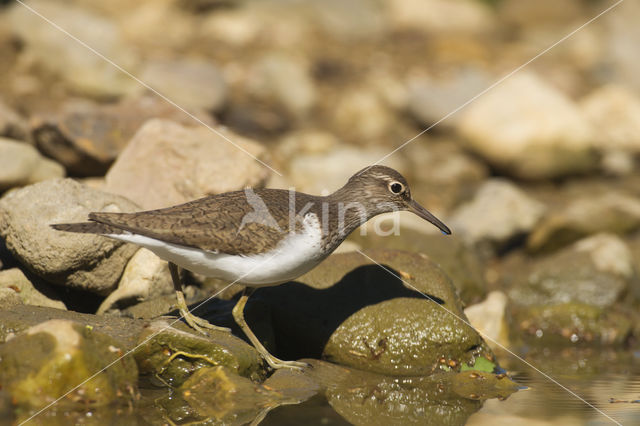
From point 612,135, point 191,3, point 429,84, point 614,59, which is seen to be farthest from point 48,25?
point 614,59

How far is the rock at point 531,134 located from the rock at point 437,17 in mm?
7786

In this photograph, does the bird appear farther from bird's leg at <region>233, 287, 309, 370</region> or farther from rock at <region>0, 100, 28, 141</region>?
rock at <region>0, 100, 28, 141</region>

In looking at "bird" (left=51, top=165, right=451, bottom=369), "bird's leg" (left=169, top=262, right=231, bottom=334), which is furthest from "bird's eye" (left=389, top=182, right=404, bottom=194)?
"bird's leg" (left=169, top=262, right=231, bottom=334)

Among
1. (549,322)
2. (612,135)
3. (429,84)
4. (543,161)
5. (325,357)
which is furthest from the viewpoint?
(429,84)

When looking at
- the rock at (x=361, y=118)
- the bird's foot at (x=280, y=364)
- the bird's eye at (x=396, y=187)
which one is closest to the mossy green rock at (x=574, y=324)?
the bird's eye at (x=396, y=187)

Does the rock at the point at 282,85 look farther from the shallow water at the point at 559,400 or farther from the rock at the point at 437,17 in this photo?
the shallow water at the point at 559,400

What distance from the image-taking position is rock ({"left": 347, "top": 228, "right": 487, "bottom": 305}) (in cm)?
1068

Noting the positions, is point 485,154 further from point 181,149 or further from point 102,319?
point 102,319

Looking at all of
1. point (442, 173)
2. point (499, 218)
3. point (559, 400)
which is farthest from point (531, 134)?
point (559, 400)

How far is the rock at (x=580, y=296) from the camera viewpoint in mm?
10844

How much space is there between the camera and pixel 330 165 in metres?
15.9

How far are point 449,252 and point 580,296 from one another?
2321 mm

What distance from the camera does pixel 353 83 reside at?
20453 millimetres

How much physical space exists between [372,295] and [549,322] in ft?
12.6
